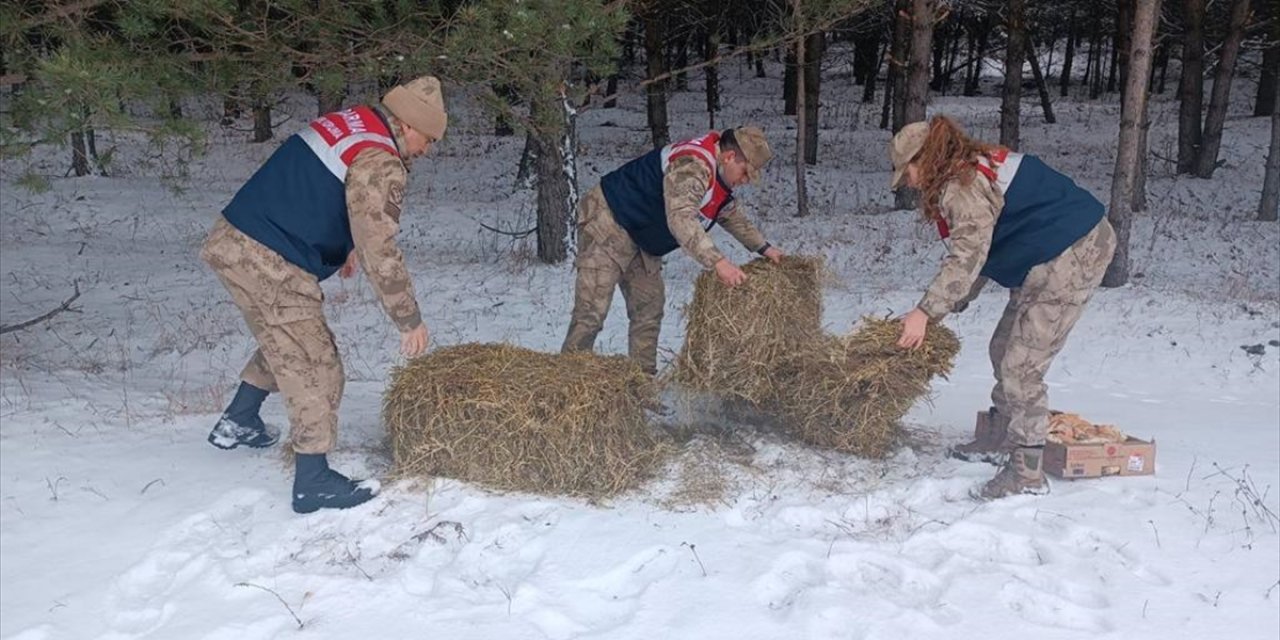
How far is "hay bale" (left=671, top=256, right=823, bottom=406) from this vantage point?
500cm

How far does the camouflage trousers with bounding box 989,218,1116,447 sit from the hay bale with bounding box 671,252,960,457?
320 mm

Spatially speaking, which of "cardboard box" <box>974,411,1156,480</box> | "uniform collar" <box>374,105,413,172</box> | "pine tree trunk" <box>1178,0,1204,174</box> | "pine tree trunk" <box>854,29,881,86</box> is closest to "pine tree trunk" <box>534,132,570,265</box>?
"uniform collar" <box>374,105,413,172</box>

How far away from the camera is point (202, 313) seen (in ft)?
29.8

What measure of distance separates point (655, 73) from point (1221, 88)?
33.3 ft

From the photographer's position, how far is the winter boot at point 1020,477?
4.60m

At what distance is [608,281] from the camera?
19.0 feet

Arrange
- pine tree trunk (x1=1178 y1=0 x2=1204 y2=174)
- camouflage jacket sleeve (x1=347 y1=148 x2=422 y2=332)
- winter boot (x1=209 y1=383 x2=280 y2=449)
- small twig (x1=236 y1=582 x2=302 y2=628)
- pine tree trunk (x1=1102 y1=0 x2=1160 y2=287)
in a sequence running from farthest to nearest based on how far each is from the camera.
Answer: pine tree trunk (x1=1178 y1=0 x2=1204 y2=174), pine tree trunk (x1=1102 y1=0 x2=1160 y2=287), winter boot (x1=209 y1=383 x2=280 y2=449), camouflage jacket sleeve (x1=347 y1=148 x2=422 y2=332), small twig (x1=236 y1=582 x2=302 y2=628)

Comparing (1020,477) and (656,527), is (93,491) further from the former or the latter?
(1020,477)

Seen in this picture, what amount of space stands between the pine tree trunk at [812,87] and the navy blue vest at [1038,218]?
12.3 meters

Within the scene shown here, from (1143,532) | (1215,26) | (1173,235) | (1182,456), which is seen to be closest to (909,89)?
(1173,235)

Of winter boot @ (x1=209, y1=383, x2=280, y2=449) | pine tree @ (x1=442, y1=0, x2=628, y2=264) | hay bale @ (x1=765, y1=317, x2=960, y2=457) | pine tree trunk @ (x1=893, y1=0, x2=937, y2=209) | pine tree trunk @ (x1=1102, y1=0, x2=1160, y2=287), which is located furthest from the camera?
pine tree trunk @ (x1=893, y1=0, x2=937, y2=209)

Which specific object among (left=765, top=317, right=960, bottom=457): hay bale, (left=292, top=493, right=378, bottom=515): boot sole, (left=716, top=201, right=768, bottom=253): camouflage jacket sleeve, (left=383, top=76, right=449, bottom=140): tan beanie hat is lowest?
(left=292, top=493, right=378, bottom=515): boot sole

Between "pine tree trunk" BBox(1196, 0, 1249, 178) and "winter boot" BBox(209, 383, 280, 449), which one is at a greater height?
"pine tree trunk" BBox(1196, 0, 1249, 178)

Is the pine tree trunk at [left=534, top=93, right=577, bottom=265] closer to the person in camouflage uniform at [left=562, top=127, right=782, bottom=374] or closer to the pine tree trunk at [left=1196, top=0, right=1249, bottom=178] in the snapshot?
the person in camouflage uniform at [left=562, top=127, right=782, bottom=374]
